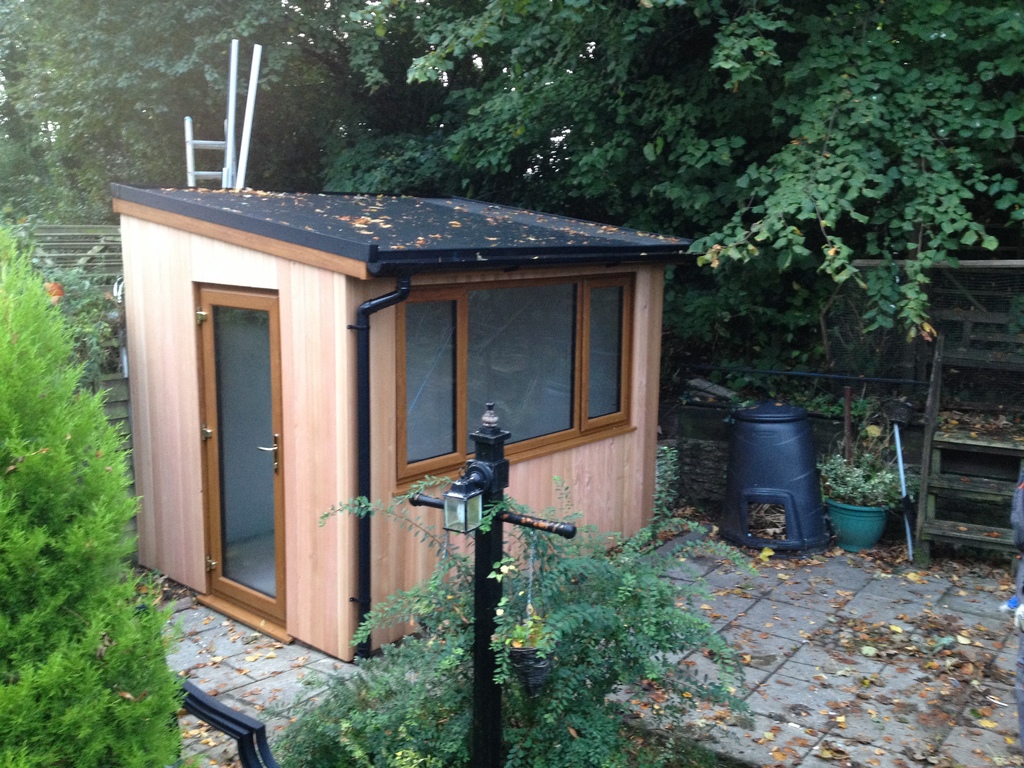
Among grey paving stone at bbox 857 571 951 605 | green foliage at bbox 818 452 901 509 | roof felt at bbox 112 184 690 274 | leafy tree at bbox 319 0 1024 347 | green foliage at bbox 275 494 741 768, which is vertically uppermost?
leafy tree at bbox 319 0 1024 347

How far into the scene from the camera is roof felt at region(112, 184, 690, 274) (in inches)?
179

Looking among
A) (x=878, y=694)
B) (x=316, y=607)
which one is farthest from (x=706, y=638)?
(x=316, y=607)

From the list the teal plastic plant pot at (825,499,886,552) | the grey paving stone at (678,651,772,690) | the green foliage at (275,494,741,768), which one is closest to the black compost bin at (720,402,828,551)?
the teal plastic plant pot at (825,499,886,552)

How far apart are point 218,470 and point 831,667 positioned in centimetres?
379

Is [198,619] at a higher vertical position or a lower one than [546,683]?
lower

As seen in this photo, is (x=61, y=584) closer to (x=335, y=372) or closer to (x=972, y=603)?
(x=335, y=372)

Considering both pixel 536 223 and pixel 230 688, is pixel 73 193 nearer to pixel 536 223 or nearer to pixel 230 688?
pixel 536 223

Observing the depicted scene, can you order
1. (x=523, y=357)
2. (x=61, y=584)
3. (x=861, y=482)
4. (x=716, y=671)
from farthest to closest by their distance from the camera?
1. (x=861, y=482)
2. (x=523, y=357)
3. (x=716, y=671)
4. (x=61, y=584)

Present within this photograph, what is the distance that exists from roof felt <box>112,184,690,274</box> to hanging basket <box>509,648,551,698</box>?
2.07m

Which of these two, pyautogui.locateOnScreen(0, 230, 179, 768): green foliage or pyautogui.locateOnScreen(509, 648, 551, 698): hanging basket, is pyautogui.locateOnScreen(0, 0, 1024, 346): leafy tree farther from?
pyautogui.locateOnScreen(0, 230, 179, 768): green foliage

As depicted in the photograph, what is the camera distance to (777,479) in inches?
269

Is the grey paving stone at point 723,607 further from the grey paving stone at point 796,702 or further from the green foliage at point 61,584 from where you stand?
the green foliage at point 61,584

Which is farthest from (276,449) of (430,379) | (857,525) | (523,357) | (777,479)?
(857,525)

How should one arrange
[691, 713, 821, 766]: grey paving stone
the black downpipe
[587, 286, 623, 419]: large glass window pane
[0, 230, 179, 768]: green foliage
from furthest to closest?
[587, 286, 623, 419]: large glass window pane
the black downpipe
[691, 713, 821, 766]: grey paving stone
[0, 230, 179, 768]: green foliage
